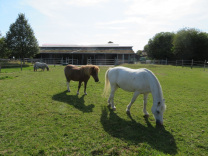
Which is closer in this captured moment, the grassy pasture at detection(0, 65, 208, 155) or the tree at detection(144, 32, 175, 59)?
the grassy pasture at detection(0, 65, 208, 155)

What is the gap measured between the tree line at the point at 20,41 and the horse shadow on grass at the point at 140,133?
95.0 ft

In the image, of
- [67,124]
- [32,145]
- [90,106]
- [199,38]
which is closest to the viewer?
[32,145]

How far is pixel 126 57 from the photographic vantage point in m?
30.7

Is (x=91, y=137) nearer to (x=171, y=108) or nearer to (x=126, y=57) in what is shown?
(x=171, y=108)

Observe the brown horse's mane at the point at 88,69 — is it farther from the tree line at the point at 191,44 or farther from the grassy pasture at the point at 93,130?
the tree line at the point at 191,44

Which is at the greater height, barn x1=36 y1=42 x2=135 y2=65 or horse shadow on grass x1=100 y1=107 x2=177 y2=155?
barn x1=36 y1=42 x2=135 y2=65

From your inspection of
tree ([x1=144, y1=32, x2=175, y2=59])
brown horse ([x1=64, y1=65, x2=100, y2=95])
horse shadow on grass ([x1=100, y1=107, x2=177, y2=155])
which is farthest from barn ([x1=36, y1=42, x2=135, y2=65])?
horse shadow on grass ([x1=100, y1=107, x2=177, y2=155])

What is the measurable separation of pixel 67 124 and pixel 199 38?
36.6 meters

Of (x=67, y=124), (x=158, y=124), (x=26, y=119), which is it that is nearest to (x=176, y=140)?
(x=158, y=124)

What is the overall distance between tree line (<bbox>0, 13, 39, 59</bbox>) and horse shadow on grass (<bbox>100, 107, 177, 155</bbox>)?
95.0 ft

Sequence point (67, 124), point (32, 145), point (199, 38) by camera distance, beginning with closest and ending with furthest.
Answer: point (32, 145) → point (67, 124) → point (199, 38)

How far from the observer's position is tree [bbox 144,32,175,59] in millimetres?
37406

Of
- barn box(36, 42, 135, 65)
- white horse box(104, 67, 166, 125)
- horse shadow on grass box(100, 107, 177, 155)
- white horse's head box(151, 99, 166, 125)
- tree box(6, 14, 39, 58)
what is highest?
tree box(6, 14, 39, 58)

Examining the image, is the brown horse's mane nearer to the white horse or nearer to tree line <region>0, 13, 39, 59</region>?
the white horse
